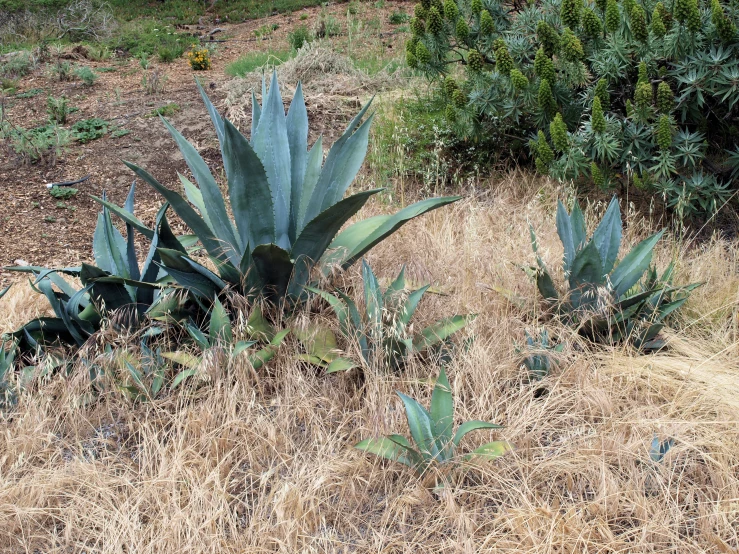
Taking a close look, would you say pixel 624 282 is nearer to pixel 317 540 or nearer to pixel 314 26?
pixel 317 540

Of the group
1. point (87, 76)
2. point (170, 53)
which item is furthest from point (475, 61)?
point (170, 53)

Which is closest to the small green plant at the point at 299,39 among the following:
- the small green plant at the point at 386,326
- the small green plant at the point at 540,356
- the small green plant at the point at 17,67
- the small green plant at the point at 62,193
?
the small green plant at the point at 17,67

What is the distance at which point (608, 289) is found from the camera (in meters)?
3.06

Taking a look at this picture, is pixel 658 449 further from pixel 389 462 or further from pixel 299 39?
pixel 299 39

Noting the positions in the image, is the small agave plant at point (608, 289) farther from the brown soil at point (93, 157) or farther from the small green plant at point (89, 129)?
the small green plant at point (89, 129)

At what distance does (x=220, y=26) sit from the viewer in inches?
520

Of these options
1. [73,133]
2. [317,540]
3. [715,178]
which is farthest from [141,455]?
[73,133]

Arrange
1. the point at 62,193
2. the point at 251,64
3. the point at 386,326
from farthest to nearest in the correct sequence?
the point at 251,64 < the point at 62,193 < the point at 386,326

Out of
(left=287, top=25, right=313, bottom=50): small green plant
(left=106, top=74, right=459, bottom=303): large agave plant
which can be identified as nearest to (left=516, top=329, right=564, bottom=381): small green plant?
(left=106, top=74, right=459, bottom=303): large agave plant

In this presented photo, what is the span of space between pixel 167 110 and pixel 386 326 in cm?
488

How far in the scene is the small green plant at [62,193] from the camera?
552cm

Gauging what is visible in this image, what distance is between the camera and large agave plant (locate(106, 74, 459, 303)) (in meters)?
3.02

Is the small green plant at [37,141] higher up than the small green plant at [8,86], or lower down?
lower down

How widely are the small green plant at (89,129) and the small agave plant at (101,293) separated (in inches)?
130
